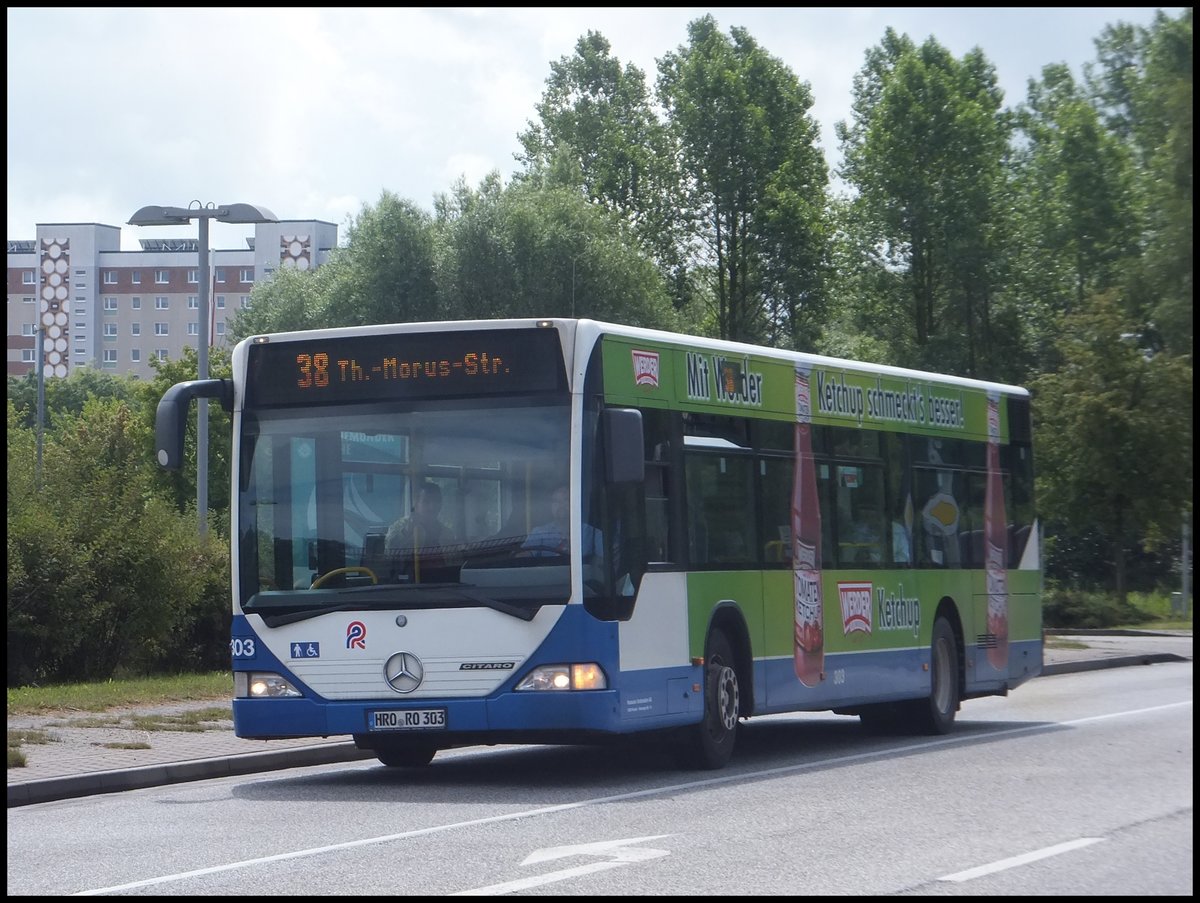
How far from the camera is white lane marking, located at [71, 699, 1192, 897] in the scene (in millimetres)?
8570

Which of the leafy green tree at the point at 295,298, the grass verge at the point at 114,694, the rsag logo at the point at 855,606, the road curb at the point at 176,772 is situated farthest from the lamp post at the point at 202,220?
the leafy green tree at the point at 295,298

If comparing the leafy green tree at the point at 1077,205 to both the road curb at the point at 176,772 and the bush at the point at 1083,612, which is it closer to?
the road curb at the point at 176,772

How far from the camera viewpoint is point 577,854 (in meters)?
9.04

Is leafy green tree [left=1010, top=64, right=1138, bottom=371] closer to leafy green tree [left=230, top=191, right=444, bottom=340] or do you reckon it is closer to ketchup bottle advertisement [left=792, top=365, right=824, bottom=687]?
ketchup bottle advertisement [left=792, top=365, right=824, bottom=687]

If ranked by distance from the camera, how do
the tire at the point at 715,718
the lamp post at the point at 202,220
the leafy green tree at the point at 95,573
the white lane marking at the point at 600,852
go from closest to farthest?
the white lane marking at the point at 600,852 < the tire at the point at 715,718 < the leafy green tree at the point at 95,573 < the lamp post at the point at 202,220

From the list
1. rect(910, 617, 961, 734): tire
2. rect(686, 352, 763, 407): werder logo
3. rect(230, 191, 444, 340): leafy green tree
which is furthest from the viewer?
rect(230, 191, 444, 340): leafy green tree

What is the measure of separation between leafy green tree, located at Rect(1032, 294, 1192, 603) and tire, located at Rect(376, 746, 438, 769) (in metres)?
25.1

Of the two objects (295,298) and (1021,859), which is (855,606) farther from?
(295,298)

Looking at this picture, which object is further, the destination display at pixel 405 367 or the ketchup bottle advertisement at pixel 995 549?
the ketchup bottle advertisement at pixel 995 549

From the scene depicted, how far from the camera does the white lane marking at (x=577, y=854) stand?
7963 millimetres

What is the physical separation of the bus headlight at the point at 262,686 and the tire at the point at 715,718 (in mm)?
2828

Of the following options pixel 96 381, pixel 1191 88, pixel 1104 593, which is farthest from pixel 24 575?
pixel 96 381

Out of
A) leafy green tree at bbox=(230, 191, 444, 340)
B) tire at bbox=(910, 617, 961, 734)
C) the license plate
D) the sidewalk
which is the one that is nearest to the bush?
leafy green tree at bbox=(230, 191, 444, 340)

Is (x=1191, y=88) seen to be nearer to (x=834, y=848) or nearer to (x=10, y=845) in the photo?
(x=834, y=848)
